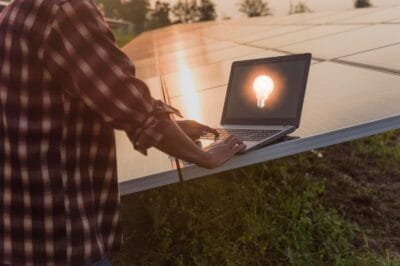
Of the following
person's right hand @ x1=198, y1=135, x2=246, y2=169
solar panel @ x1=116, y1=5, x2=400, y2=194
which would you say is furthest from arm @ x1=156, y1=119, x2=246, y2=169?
solar panel @ x1=116, y1=5, x2=400, y2=194

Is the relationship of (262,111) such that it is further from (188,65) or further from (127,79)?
(188,65)

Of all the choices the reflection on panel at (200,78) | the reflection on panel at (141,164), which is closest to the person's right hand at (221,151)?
the reflection on panel at (141,164)

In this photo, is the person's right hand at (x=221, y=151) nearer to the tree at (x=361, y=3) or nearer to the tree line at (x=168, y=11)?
the tree at (x=361, y=3)

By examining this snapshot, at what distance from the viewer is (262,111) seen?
2.69 m

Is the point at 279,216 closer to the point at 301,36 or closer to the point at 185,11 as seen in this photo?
the point at 301,36

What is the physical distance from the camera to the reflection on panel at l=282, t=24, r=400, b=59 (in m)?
4.68

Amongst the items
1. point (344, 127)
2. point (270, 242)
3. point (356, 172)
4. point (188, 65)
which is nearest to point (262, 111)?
point (344, 127)

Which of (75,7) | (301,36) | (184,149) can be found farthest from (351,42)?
(75,7)

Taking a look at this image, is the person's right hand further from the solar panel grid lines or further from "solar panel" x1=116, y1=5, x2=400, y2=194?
the solar panel grid lines

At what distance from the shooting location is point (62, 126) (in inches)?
58.5

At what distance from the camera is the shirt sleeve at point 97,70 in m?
1.40

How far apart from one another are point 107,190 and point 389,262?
5.83 feet

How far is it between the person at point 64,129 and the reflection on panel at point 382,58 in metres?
2.48

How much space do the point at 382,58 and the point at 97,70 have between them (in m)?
3.04
